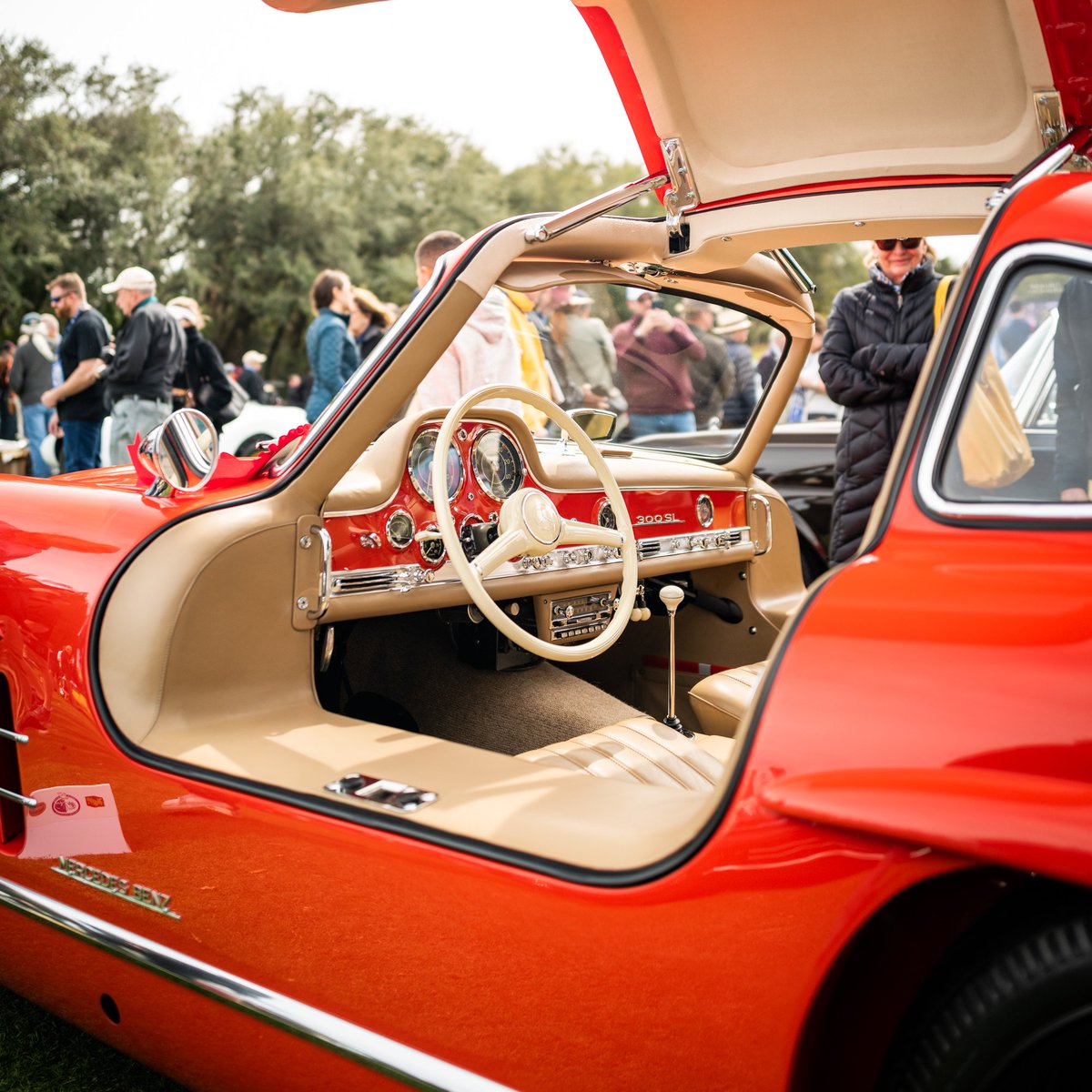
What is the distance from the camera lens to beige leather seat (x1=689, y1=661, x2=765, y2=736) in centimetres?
286

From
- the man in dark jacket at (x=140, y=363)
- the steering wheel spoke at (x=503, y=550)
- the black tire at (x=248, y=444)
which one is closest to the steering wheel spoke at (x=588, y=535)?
the steering wheel spoke at (x=503, y=550)

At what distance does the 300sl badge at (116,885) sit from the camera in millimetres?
1934

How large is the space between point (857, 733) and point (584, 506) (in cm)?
189

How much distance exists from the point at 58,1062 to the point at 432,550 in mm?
1288

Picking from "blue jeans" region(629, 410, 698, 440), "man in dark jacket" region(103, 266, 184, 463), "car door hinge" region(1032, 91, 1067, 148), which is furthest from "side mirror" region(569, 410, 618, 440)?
"man in dark jacket" region(103, 266, 184, 463)

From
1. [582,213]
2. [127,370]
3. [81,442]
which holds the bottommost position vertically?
[81,442]

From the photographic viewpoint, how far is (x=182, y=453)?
222cm

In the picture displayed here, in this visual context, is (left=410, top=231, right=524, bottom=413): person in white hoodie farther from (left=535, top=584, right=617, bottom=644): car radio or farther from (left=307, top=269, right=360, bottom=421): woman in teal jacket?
(left=307, top=269, right=360, bottom=421): woman in teal jacket

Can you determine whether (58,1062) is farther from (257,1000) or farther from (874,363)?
(874,363)

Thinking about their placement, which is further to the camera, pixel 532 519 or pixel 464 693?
pixel 464 693

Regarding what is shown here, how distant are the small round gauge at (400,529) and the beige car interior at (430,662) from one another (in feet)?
0.21

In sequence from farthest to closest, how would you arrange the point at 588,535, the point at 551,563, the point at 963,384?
1. the point at 551,563
2. the point at 588,535
3. the point at 963,384

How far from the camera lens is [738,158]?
2.17 m

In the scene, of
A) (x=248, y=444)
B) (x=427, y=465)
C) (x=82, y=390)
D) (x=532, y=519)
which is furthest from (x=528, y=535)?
(x=248, y=444)
